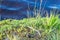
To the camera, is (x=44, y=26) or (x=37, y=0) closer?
(x=44, y=26)

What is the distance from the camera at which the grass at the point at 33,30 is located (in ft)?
13.1

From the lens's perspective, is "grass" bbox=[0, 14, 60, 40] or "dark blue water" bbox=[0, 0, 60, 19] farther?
"dark blue water" bbox=[0, 0, 60, 19]

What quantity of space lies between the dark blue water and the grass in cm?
95

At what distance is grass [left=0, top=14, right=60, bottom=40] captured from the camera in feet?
13.1

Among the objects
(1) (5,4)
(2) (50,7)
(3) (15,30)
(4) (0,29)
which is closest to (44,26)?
(3) (15,30)

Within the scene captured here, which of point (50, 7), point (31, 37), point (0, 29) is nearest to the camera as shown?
point (31, 37)

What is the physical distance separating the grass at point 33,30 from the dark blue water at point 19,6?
95 centimetres

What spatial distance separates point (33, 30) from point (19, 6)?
1827 millimetres

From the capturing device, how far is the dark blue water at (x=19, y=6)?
18.2 feet

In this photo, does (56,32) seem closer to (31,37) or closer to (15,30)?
(31,37)

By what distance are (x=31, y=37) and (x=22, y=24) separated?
21.8 inches

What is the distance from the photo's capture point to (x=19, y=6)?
5.88 metres

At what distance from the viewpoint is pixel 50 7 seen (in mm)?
5703

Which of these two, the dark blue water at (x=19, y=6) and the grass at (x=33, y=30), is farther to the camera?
the dark blue water at (x=19, y=6)
